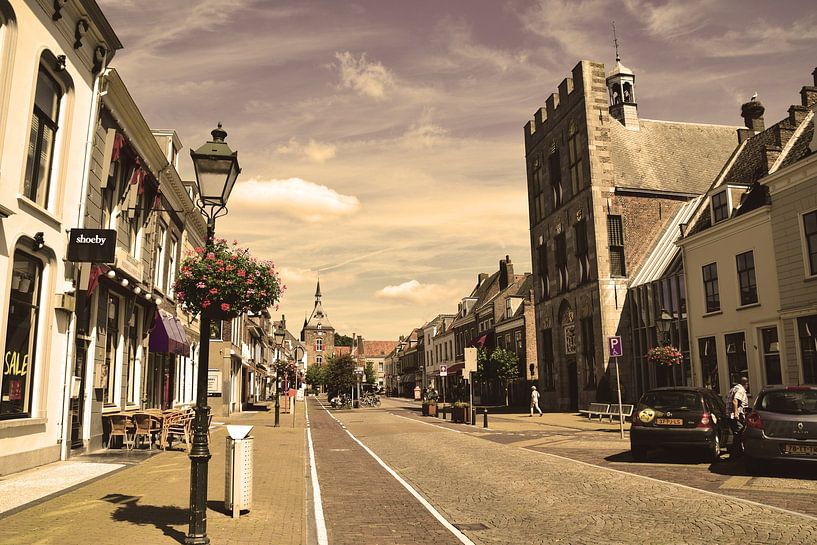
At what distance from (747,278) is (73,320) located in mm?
21740

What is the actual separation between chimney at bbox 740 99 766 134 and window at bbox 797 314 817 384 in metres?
19.0

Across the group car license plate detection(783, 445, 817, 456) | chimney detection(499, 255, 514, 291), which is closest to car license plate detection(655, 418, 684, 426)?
car license plate detection(783, 445, 817, 456)

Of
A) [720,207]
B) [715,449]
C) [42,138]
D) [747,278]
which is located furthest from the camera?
[720,207]

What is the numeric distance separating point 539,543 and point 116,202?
1411 centimetres

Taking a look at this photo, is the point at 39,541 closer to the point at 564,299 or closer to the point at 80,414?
the point at 80,414

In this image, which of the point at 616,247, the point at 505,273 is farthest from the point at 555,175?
the point at 505,273

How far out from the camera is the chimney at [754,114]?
34.1m

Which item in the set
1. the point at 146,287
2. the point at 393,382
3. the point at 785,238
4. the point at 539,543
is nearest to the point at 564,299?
the point at 785,238

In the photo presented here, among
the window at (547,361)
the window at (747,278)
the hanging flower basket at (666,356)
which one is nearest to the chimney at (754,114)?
the window at (747,278)

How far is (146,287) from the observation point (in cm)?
1900

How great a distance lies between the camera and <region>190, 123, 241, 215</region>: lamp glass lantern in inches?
289

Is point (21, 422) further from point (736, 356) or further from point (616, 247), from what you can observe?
point (616, 247)

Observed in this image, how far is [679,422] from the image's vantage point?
12555 mm

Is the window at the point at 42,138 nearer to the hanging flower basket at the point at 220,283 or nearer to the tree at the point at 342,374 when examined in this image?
the hanging flower basket at the point at 220,283
